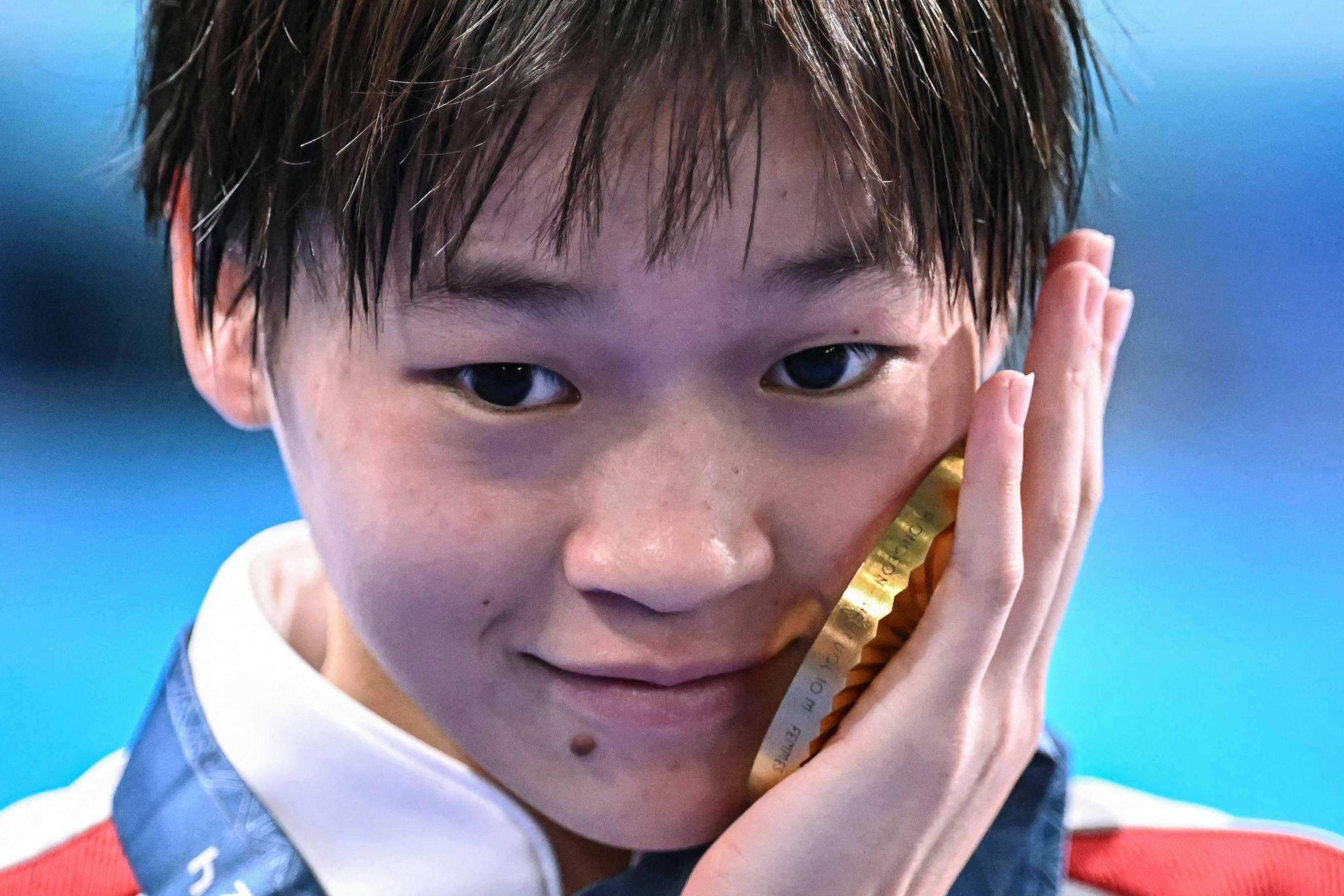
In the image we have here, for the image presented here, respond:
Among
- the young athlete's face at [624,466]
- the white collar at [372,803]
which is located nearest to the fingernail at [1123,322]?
the young athlete's face at [624,466]

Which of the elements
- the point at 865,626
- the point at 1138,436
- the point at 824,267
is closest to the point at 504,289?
the point at 824,267

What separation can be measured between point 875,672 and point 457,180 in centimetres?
38

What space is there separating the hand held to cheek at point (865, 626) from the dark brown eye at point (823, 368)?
3.1 inches

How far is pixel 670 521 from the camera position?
718 mm

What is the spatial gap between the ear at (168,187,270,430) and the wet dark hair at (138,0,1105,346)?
3 centimetres

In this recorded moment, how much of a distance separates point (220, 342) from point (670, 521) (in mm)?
363

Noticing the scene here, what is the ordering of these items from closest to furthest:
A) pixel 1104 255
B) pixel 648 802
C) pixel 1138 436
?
pixel 648 802
pixel 1104 255
pixel 1138 436

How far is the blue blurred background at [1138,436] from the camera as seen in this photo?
1242mm

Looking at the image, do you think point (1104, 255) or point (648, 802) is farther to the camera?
point (1104, 255)

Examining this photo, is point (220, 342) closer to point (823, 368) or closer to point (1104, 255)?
point (823, 368)

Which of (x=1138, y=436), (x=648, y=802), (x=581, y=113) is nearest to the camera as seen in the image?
(x=581, y=113)

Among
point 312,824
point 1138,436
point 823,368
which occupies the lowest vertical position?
point 312,824

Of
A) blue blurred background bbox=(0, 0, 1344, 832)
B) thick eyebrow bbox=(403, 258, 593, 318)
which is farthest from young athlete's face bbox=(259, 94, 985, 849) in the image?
blue blurred background bbox=(0, 0, 1344, 832)

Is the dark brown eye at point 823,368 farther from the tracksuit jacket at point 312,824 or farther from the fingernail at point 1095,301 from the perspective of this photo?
the tracksuit jacket at point 312,824
